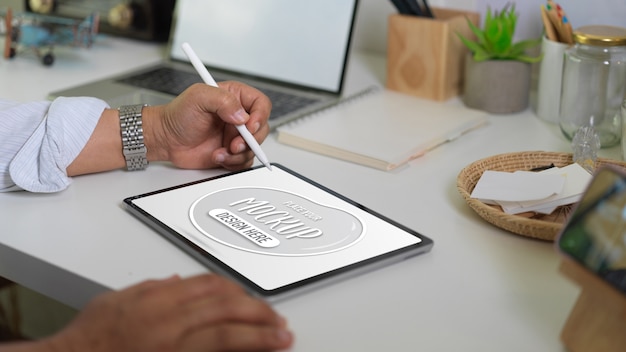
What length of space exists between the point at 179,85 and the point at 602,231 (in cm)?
94

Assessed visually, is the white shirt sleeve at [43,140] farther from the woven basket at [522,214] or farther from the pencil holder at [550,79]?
the pencil holder at [550,79]

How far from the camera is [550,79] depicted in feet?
4.06

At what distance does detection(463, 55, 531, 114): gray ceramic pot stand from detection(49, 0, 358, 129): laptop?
0.22m

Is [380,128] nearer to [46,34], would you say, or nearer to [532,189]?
[532,189]

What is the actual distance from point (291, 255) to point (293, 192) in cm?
17

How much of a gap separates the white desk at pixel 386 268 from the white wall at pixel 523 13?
28cm

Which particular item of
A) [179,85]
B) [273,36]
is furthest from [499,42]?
[179,85]

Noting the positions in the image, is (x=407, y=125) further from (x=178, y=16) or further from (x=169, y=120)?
(x=178, y=16)

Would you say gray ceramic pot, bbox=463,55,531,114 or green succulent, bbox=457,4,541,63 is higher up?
green succulent, bbox=457,4,541,63

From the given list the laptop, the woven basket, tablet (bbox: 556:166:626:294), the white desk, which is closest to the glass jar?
the white desk

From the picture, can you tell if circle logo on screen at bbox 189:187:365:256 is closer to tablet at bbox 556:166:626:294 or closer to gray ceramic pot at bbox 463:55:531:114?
tablet at bbox 556:166:626:294

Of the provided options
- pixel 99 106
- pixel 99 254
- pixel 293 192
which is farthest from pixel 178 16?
pixel 99 254

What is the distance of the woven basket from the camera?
84 centimetres

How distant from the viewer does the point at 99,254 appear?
0.82 metres
